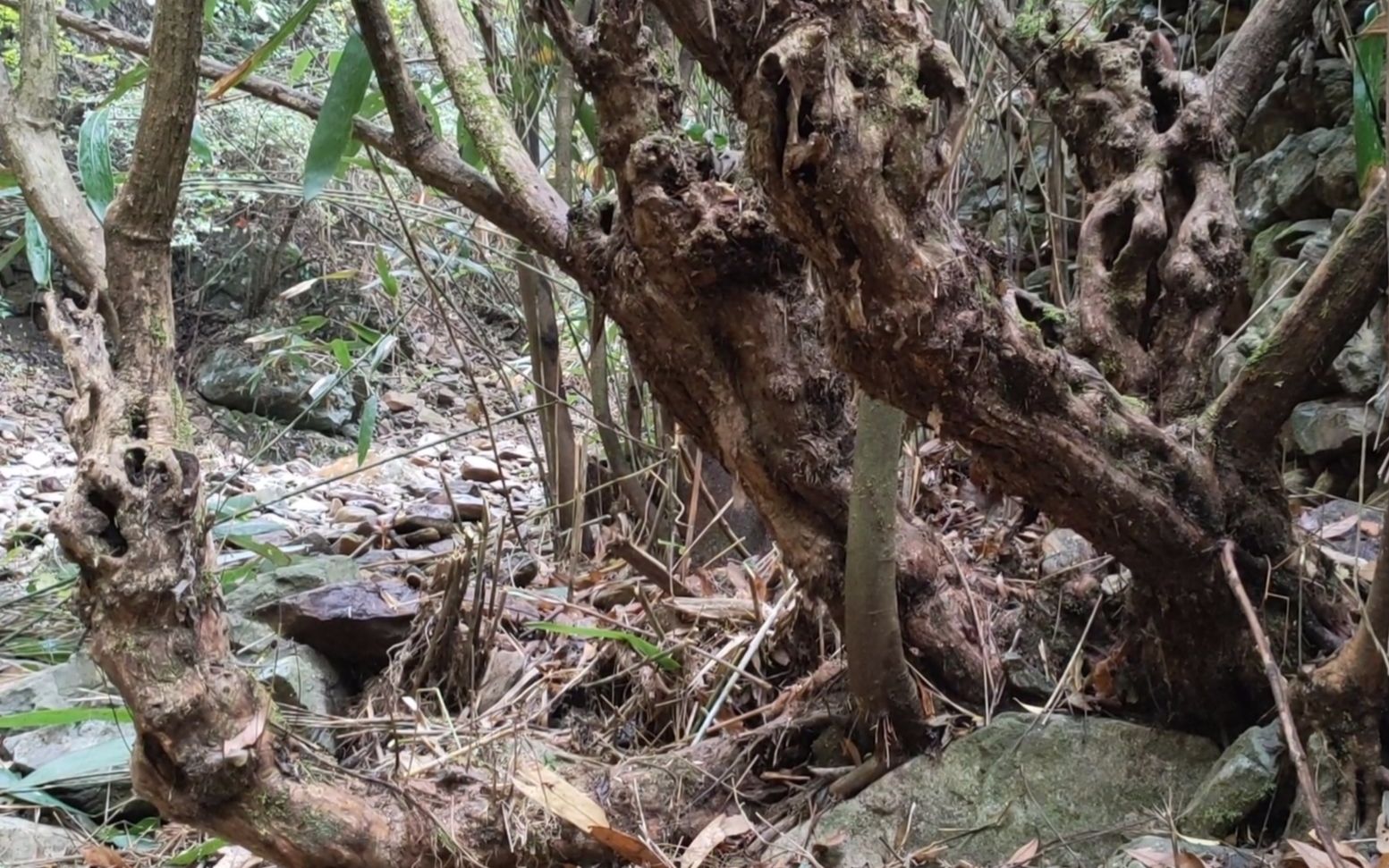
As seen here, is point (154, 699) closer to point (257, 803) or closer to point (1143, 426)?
point (257, 803)

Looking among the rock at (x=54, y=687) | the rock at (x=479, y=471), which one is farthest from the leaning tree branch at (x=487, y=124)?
the rock at (x=479, y=471)

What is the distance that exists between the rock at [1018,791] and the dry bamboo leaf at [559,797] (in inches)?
9.8

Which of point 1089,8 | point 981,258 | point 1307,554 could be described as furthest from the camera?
point 1089,8

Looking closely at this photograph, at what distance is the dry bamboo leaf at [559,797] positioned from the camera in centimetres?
138

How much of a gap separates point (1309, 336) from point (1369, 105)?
0.36 metres

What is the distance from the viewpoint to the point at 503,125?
167 cm

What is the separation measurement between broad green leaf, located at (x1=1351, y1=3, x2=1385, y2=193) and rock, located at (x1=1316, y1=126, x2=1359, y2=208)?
0.82 m

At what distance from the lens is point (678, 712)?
5.79ft

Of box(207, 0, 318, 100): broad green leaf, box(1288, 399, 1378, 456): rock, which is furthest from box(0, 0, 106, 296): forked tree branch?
box(1288, 399, 1378, 456): rock

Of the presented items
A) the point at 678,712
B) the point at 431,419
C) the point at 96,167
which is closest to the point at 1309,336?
the point at 678,712

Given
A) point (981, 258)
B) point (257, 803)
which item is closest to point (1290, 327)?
point (981, 258)

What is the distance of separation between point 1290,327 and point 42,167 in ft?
5.11

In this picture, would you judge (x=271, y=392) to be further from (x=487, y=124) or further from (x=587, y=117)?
(x=487, y=124)

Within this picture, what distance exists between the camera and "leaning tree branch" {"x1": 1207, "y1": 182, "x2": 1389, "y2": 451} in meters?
1.19
